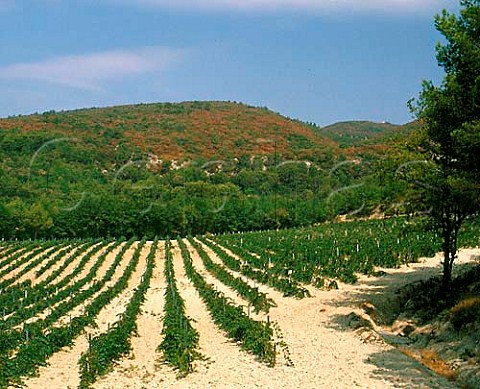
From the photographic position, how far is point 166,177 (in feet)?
301

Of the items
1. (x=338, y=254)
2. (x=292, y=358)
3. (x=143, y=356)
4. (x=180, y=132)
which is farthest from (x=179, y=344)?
(x=180, y=132)

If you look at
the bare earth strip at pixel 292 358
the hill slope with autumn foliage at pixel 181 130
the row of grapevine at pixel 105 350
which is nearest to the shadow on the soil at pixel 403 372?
the bare earth strip at pixel 292 358

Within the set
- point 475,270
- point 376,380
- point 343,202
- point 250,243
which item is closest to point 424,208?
point 475,270

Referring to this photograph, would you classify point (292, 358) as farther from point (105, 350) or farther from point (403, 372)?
point (105, 350)

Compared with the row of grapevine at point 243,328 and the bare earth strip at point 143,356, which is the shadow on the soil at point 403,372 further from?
the bare earth strip at point 143,356

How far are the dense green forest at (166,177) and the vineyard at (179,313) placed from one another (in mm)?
13449

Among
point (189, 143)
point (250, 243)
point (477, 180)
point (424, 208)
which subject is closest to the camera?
point (477, 180)

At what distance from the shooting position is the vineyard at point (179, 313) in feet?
41.9

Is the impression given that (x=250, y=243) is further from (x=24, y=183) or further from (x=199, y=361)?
(x=24, y=183)

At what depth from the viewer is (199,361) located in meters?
13.6

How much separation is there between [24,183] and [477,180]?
69.6 m

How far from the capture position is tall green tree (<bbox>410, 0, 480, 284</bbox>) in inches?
617

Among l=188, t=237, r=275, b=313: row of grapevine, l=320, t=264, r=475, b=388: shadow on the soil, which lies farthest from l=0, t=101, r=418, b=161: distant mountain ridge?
l=320, t=264, r=475, b=388: shadow on the soil

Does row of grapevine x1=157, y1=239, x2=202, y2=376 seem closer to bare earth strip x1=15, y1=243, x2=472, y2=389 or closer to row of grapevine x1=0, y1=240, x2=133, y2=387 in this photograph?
bare earth strip x1=15, y1=243, x2=472, y2=389
